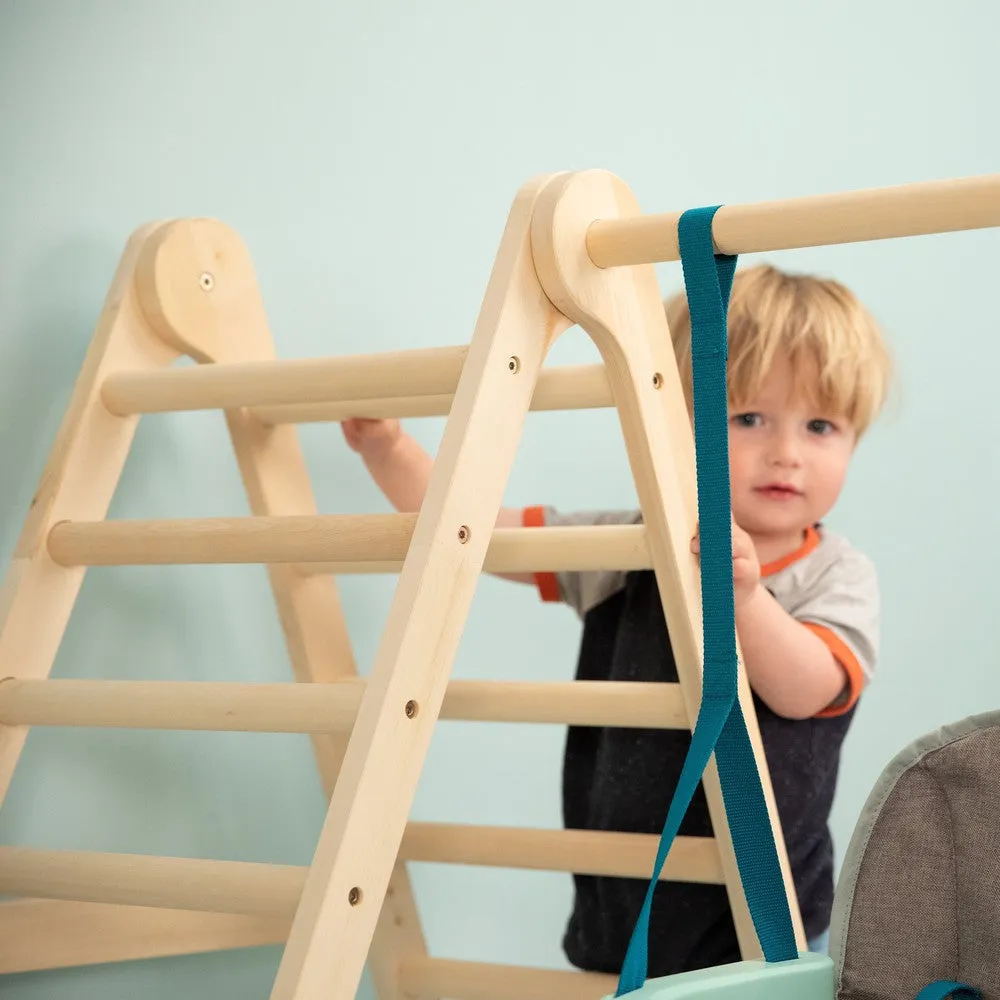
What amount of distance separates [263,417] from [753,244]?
0.50 m

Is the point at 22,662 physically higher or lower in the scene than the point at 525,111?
lower

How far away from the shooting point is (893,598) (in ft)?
6.00

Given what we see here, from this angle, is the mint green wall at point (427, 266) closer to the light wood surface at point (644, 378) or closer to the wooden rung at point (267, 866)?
the wooden rung at point (267, 866)

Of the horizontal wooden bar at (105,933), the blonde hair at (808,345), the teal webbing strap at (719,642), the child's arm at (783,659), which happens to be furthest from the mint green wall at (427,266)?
the teal webbing strap at (719,642)

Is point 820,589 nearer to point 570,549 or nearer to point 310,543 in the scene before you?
point 570,549

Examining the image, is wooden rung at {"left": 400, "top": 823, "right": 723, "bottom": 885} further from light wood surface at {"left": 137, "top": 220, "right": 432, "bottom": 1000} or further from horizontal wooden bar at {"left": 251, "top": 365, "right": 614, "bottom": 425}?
horizontal wooden bar at {"left": 251, "top": 365, "right": 614, "bottom": 425}

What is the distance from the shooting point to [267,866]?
0.83 metres

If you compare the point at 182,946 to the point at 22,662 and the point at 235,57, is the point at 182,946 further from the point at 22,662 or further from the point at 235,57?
the point at 235,57

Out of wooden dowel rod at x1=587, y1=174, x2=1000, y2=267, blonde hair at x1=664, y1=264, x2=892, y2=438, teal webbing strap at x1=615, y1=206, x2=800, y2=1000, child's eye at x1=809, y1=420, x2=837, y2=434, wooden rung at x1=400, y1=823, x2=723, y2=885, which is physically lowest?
wooden rung at x1=400, y1=823, x2=723, y2=885

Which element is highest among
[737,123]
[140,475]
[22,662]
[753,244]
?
[737,123]

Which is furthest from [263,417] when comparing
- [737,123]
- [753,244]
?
[737,123]

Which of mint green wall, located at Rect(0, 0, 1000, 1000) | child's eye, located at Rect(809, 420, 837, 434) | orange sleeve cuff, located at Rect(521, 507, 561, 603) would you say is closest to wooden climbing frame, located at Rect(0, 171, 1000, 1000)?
mint green wall, located at Rect(0, 0, 1000, 1000)

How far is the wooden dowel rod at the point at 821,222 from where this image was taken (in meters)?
0.75

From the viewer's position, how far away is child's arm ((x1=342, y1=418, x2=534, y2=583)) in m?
1.24
